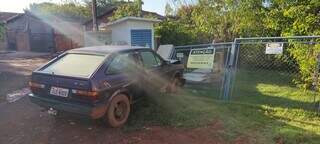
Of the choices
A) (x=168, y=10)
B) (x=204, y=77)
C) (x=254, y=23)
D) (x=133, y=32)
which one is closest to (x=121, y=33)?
(x=133, y=32)

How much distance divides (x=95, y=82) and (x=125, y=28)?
8684 mm

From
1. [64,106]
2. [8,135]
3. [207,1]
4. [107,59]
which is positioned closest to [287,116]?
[107,59]

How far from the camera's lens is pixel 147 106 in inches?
268

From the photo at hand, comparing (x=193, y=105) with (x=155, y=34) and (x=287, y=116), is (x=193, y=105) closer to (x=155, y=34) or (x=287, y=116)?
(x=287, y=116)

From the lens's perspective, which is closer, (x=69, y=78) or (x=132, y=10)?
(x=69, y=78)

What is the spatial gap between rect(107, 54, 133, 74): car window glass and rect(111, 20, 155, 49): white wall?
7.36m

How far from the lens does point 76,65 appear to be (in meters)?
5.64

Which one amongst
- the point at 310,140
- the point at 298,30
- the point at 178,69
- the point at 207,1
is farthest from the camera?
the point at 207,1

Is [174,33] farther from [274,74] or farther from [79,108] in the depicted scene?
[79,108]

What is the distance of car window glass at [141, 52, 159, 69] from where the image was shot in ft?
21.8

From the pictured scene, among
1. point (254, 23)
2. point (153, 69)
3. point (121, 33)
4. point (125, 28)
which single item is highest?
point (254, 23)

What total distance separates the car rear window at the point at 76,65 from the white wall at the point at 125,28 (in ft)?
24.3

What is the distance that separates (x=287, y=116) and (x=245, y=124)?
44.6 inches

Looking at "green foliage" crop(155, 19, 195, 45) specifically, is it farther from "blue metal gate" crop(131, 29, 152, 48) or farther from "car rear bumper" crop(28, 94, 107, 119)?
"car rear bumper" crop(28, 94, 107, 119)
